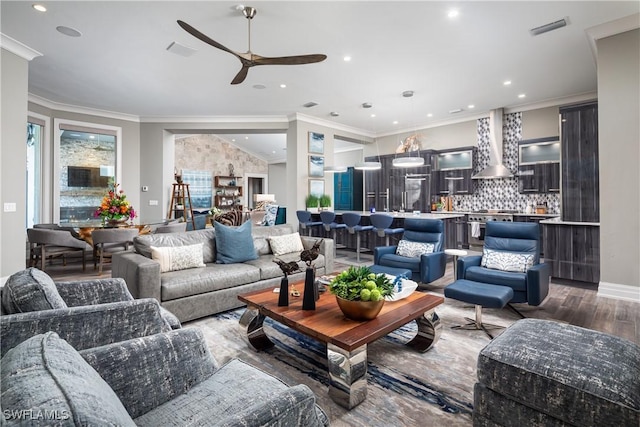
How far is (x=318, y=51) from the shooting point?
4.41 metres

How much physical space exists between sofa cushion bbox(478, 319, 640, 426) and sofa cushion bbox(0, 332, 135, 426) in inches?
61.7

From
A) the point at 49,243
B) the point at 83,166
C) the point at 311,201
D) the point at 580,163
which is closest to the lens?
the point at 580,163

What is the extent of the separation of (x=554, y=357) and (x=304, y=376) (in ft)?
4.88

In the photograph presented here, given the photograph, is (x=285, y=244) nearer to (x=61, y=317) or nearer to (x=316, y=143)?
(x=61, y=317)

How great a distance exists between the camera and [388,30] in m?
3.84

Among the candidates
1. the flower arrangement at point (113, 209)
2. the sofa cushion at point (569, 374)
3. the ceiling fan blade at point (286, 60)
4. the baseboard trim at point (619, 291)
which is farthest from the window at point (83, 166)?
the baseboard trim at point (619, 291)

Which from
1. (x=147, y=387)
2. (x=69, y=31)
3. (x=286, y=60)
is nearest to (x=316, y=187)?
(x=286, y=60)

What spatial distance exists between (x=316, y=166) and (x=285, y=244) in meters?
3.87

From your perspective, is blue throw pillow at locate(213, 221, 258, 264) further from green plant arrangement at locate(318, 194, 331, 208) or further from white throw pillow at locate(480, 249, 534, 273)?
green plant arrangement at locate(318, 194, 331, 208)

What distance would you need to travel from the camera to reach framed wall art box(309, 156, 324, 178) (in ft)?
25.6

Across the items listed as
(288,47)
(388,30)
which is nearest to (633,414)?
(388,30)

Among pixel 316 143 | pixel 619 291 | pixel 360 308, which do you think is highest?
pixel 316 143

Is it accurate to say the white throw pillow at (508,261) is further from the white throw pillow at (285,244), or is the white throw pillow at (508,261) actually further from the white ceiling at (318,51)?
the white ceiling at (318,51)

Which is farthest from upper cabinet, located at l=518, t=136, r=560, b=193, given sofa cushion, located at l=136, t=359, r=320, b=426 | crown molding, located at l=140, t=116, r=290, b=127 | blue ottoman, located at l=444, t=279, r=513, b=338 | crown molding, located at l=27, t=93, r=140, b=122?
crown molding, located at l=27, t=93, r=140, b=122
